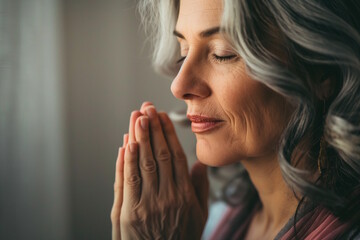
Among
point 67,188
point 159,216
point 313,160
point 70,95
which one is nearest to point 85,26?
point 70,95

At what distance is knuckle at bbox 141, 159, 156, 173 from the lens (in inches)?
39.6

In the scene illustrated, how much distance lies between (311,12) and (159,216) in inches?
27.4

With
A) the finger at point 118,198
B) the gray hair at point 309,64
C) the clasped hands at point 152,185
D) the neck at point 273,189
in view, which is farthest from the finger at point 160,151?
the gray hair at point 309,64

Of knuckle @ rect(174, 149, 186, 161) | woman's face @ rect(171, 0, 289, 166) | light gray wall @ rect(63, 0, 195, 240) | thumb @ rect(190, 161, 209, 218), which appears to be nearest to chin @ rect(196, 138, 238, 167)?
woman's face @ rect(171, 0, 289, 166)

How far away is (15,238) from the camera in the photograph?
0.93 meters

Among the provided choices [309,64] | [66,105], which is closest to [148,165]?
[66,105]

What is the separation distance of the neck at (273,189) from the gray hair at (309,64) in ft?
0.43

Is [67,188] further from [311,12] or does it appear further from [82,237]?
[311,12]

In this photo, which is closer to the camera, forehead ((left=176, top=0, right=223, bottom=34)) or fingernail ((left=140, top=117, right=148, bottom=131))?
forehead ((left=176, top=0, right=223, bottom=34))

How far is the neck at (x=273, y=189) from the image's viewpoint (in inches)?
39.4

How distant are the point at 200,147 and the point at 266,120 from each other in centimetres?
21

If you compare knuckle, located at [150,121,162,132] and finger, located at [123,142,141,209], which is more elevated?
knuckle, located at [150,121,162,132]

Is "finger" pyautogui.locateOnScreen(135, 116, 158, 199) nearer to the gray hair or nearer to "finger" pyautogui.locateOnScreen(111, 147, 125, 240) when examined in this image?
"finger" pyautogui.locateOnScreen(111, 147, 125, 240)

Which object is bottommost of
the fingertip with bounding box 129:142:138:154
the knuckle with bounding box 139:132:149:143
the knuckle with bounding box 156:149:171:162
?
the knuckle with bounding box 156:149:171:162
